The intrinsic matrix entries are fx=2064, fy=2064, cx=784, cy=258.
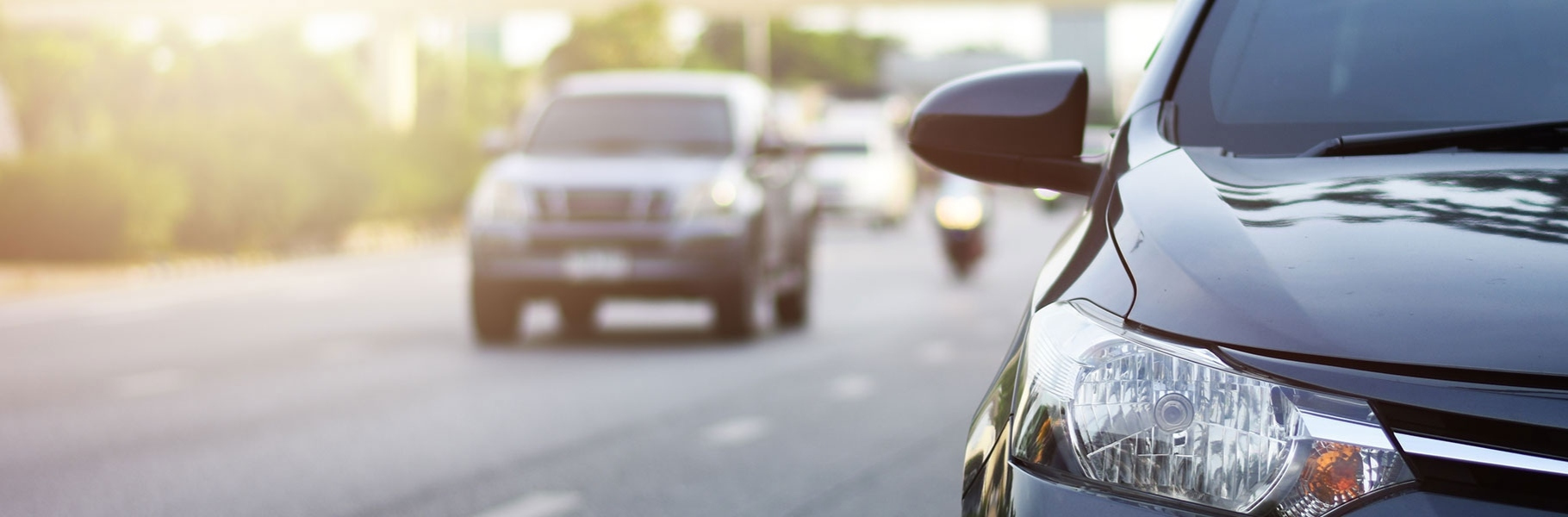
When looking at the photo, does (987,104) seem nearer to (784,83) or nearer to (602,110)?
(602,110)

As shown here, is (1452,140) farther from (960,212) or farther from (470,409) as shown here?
(960,212)

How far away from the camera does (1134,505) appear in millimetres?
2375

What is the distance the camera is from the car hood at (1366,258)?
2.31 metres

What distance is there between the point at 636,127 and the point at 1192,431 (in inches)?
438

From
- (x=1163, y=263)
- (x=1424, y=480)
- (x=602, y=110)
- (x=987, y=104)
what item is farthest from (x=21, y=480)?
(x=602, y=110)

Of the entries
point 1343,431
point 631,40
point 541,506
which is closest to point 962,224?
point 541,506

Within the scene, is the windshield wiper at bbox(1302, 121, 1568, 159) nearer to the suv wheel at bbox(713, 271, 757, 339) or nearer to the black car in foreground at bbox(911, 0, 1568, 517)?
the black car in foreground at bbox(911, 0, 1568, 517)

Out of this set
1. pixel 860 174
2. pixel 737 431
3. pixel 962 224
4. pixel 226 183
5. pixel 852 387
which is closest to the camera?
pixel 737 431

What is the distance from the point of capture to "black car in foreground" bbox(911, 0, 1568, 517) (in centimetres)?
224

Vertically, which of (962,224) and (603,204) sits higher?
(603,204)

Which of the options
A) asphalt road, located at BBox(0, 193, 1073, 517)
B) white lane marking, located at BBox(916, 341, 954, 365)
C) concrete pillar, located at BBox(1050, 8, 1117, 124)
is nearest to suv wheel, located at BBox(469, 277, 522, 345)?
asphalt road, located at BBox(0, 193, 1073, 517)

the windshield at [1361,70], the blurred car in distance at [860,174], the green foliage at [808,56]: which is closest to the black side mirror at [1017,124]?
the windshield at [1361,70]

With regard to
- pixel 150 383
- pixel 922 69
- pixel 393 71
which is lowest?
pixel 922 69

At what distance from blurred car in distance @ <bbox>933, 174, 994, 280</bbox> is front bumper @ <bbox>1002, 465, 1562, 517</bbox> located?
53.9 ft
